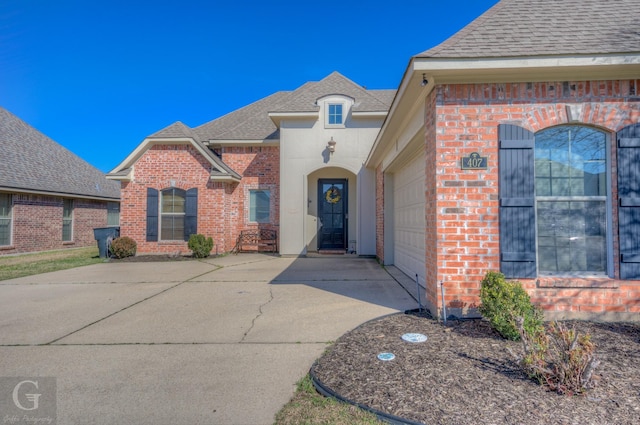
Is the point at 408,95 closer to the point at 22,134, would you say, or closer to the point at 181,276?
the point at 181,276

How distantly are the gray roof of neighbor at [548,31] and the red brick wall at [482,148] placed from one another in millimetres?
403

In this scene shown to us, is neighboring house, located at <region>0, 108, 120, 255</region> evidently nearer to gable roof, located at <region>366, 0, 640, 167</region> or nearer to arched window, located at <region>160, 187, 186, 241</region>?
arched window, located at <region>160, 187, 186, 241</region>

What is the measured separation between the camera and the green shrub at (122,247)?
1069cm

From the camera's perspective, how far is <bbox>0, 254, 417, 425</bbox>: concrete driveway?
8.22 ft

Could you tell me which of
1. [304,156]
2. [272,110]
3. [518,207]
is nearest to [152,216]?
[272,110]

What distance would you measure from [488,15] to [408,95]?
5.19ft

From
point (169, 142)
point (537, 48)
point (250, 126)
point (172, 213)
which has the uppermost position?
point (250, 126)

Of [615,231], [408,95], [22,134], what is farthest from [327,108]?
[22,134]

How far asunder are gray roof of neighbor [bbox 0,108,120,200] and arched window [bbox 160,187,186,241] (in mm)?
5756

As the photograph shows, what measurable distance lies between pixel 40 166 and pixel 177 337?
15730mm

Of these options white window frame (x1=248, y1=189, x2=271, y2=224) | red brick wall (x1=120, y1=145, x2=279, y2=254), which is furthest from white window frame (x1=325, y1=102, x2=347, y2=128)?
red brick wall (x1=120, y1=145, x2=279, y2=254)

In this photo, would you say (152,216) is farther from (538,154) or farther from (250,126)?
(538,154)

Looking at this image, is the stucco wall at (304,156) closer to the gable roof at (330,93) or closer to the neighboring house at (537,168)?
the gable roof at (330,93)

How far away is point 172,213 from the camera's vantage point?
11625 millimetres
